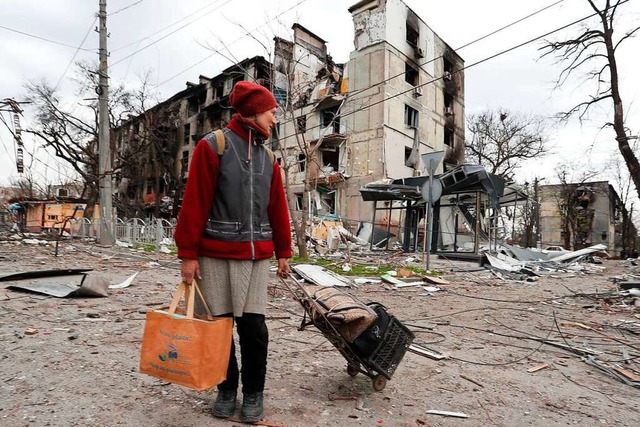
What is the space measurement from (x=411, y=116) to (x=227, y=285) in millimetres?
28740

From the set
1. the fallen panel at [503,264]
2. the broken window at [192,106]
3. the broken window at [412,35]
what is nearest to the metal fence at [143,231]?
the fallen panel at [503,264]

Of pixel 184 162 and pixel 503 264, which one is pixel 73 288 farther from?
pixel 184 162

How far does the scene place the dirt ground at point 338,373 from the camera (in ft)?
7.21

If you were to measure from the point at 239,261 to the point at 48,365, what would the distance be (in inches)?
71.1

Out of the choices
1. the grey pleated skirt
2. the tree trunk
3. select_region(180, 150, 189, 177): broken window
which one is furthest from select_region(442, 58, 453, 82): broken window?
the grey pleated skirt

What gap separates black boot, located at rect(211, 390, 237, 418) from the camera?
2.09 meters

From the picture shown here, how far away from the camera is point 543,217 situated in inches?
2019

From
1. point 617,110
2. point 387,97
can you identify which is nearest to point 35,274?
point 617,110

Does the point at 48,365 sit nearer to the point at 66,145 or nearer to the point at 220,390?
the point at 220,390

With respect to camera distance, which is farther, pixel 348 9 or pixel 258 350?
pixel 348 9

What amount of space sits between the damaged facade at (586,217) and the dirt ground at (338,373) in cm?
3974

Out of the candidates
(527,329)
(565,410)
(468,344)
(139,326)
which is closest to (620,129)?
(527,329)

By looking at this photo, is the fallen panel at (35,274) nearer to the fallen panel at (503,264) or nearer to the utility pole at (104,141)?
the utility pole at (104,141)

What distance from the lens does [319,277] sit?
7.19m
